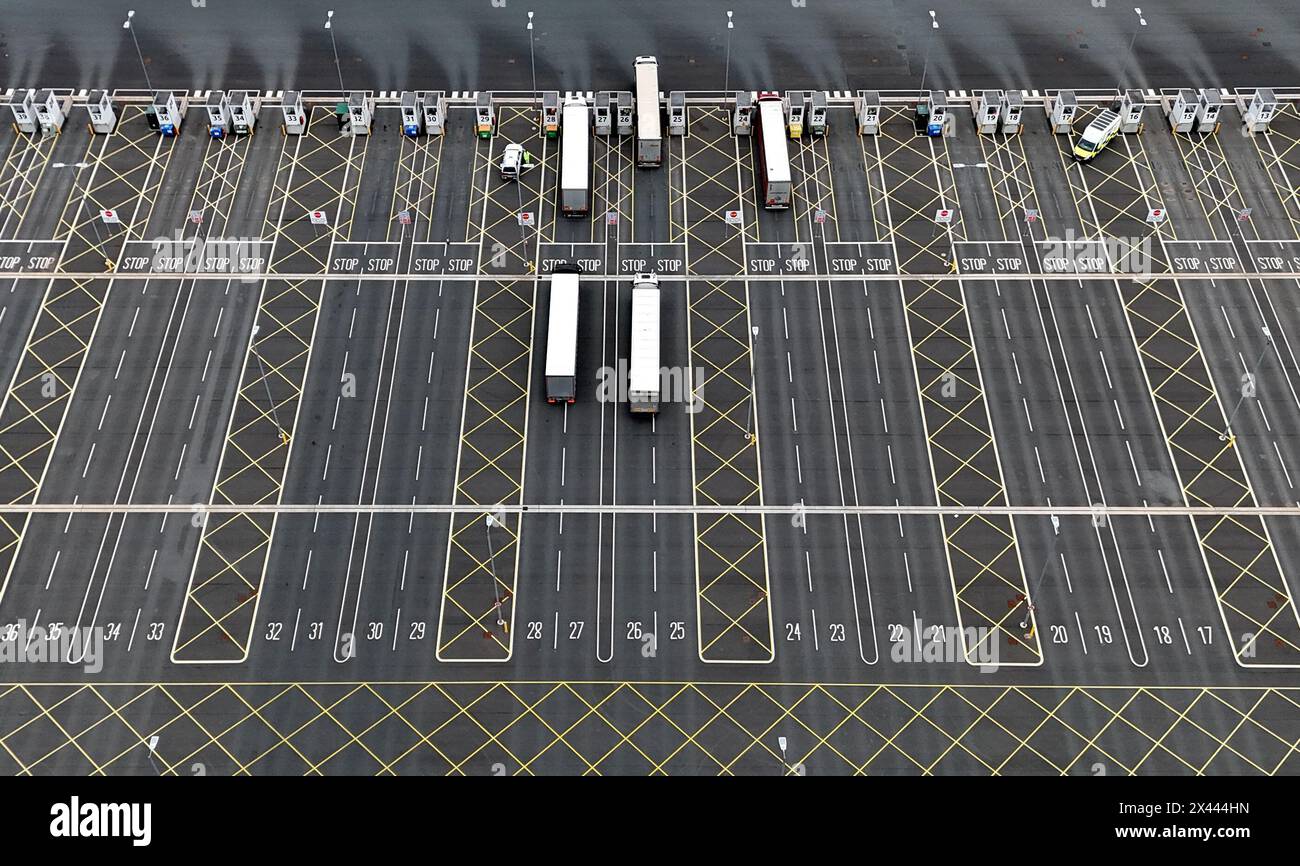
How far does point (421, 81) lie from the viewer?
436 feet

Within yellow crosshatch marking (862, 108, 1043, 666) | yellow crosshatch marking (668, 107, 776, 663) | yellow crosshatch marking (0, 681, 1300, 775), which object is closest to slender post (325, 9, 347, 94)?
yellow crosshatch marking (668, 107, 776, 663)

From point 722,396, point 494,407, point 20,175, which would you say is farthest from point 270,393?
point 20,175

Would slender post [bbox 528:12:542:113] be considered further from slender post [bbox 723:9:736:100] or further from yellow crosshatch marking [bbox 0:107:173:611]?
yellow crosshatch marking [bbox 0:107:173:611]

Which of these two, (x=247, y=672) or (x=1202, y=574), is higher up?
(x=1202, y=574)

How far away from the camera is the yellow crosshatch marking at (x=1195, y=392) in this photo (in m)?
88.8

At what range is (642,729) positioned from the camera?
82.8m

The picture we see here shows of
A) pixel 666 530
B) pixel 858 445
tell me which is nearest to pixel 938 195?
pixel 858 445

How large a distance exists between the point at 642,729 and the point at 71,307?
7170cm

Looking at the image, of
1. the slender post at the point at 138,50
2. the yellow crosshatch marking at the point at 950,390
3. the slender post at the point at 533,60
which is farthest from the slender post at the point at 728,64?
the slender post at the point at 138,50

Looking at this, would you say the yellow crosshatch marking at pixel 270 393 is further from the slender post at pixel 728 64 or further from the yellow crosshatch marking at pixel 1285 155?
the yellow crosshatch marking at pixel 1285 155

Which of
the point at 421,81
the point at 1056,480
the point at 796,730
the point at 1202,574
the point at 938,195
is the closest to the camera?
the point at 796,730

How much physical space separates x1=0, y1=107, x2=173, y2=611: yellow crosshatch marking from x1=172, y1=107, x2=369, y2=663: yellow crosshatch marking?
15.1 m

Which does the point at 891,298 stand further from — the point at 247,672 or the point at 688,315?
the point at 247,672

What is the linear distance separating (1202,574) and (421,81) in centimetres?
10031
